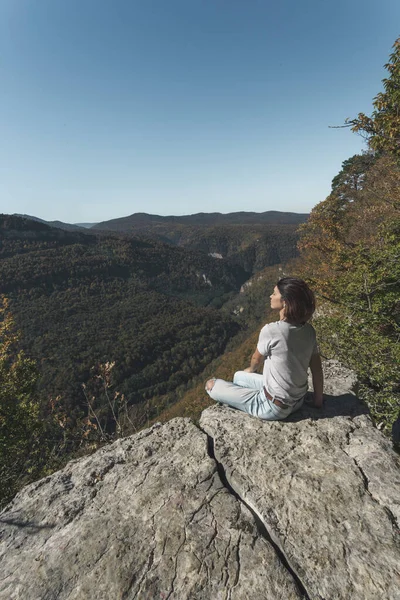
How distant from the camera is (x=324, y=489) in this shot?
3.20 m

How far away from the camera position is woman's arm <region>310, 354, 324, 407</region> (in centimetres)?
418

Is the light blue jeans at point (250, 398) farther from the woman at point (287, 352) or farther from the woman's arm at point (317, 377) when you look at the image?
the woman's arm at point (317, 377)

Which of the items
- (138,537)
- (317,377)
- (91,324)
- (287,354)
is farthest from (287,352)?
(91,324)

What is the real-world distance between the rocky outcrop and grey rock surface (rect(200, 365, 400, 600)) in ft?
0.04

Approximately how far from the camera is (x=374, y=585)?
2279 mm

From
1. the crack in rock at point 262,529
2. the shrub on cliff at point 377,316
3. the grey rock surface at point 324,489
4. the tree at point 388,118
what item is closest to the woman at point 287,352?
the grey rock surface at point 324,489

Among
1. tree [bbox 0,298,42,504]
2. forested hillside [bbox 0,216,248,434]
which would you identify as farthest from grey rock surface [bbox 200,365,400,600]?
forested hillside [bbox 0,216,248,434]

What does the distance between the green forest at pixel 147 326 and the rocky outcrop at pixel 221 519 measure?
1.57m

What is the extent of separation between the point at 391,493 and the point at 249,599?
1944 millimetres

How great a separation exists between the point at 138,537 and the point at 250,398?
7.83ft

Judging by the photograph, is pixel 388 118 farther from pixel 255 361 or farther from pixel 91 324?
pixel 91 324

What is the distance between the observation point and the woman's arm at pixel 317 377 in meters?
4.18

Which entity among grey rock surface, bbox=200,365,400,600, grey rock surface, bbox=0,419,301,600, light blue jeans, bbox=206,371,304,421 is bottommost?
grey rock surface, bbox=0,419,301,600

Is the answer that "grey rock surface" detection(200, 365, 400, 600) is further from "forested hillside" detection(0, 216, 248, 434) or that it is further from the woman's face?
"forested hillside" detection(0, 216, 248, 434)
